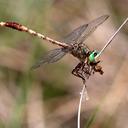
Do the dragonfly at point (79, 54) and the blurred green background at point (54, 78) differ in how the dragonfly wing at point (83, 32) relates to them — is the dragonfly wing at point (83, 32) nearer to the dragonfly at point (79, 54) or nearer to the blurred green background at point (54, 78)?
the dragonfly at point (79, 54)

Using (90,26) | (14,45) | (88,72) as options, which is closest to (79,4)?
(14,45)

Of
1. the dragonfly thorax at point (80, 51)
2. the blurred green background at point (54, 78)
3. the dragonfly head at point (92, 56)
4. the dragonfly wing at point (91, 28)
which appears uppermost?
the blurred green background at point (54, 78)

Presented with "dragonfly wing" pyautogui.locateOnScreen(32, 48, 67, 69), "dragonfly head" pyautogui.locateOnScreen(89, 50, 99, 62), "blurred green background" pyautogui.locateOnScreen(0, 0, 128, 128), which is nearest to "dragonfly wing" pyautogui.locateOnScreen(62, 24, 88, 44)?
"dragonfly wing" pyautogui.locateOnScreen(32, 48, 67, 69)

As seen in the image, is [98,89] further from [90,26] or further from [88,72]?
[88,72]

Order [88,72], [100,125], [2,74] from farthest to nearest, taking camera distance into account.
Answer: [2,74], [100,125], [88,72]

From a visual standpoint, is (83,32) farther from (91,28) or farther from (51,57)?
(51,57)

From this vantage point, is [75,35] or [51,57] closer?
[51,57]

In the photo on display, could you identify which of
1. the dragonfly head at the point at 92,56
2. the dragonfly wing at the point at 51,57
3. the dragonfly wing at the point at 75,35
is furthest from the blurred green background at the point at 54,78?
the dragonfly head at the point at 92,56

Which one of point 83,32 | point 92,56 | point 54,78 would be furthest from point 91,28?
point 54,78

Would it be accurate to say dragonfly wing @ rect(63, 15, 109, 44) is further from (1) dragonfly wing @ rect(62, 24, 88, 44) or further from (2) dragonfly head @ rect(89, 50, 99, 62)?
(2) dragonfly head @ rect(89, 50, 99, 62)
